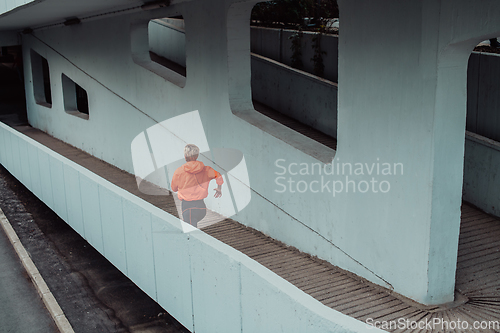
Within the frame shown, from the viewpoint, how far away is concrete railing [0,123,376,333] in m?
3.84

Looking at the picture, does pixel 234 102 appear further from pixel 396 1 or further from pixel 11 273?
pixel 11 273

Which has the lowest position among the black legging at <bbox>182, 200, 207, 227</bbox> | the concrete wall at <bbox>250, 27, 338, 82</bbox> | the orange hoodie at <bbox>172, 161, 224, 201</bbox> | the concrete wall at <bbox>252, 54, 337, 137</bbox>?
the black legging at <bbox>182, 200, 207, 227</bbox>

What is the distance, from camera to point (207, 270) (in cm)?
497

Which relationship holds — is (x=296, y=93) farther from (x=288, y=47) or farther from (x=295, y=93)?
(x=288, y=47)

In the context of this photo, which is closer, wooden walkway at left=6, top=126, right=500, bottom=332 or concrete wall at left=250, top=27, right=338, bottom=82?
wooden walkway at left=6, top=126, right=500, bottom=332

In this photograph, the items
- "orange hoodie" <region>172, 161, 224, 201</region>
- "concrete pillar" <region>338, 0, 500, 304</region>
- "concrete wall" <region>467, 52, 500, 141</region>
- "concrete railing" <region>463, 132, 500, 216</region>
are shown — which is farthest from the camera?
"concrete wall" <region>467, 52, 500, 141</region>

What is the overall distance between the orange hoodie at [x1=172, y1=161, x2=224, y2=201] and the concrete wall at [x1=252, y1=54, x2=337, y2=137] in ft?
16.3

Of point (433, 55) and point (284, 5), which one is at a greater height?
point (284, 5)

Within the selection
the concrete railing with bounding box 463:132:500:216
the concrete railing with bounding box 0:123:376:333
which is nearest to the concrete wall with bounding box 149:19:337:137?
the concrete railing with bounding box 463:132:500:216

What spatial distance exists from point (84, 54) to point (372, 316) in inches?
508

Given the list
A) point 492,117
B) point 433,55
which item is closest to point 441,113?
point 433,55

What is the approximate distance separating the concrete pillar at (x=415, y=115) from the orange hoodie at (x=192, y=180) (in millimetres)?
2215

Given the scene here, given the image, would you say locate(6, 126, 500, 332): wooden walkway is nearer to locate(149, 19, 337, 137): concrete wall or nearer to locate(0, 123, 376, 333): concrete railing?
locate(0, 123, 376, 333): concrete railing

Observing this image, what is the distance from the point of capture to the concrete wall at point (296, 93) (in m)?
11.5
